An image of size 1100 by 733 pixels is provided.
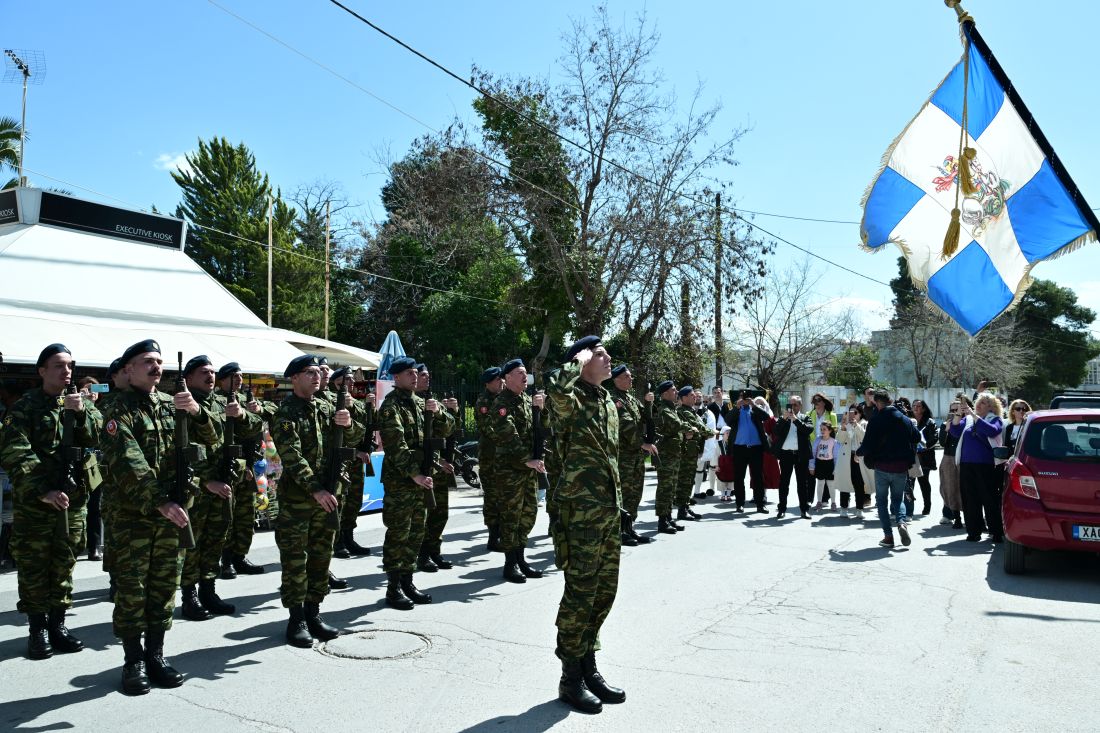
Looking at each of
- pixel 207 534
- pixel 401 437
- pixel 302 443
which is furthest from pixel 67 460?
pixel 401 437

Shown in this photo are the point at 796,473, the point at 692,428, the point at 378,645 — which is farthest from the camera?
the point at 796,473

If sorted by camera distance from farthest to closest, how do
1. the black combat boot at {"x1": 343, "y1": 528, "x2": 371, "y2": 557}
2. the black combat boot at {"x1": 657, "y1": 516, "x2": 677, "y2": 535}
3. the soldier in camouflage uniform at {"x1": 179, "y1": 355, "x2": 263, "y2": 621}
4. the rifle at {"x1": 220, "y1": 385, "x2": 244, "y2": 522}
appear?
the black combat boot at {"x1": 657, "y1": 516, "x2": 677, "y2": 535} → the black combat boot at {"x1": 343, "y1": 528, "x2": 371, "y2": 557} → the rifle at {"x1": 220, "y1": 385, "x2": 244, "y2": 522} → the soldier in camouflage uniform at {"x1": 179, "y1": 355, "x2": 263, "y2": 621}

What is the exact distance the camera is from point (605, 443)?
15.4 feet

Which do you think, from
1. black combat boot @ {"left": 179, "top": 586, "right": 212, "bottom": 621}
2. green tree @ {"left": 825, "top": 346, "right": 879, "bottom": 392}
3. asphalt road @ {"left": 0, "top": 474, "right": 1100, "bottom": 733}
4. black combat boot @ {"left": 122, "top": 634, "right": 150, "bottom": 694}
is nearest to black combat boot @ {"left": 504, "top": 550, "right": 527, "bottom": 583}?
asphalt road @ {"left": 0, "top": 474, "right": 1100, "bottom": 733}

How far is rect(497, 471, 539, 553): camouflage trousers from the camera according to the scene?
7.75 m

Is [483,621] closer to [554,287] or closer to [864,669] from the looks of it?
[864,669]

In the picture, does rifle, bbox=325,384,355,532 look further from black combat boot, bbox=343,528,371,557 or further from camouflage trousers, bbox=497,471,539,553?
black combat boot, bbox=343,528,371,557

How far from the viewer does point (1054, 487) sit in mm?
7598

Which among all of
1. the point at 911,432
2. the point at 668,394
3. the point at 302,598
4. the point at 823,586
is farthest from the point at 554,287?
the point at 302,598

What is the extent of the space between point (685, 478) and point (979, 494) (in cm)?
375

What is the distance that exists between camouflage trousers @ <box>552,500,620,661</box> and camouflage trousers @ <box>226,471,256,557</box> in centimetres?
389

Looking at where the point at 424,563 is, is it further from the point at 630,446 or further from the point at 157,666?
the point at 157,666

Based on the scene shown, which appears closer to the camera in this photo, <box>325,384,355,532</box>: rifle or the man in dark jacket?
<box>325,384,355,532</box>: rifle

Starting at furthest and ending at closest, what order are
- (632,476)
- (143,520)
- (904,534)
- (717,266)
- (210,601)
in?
(717,266), (632,476), (904,534), (210,601), (143,520)
